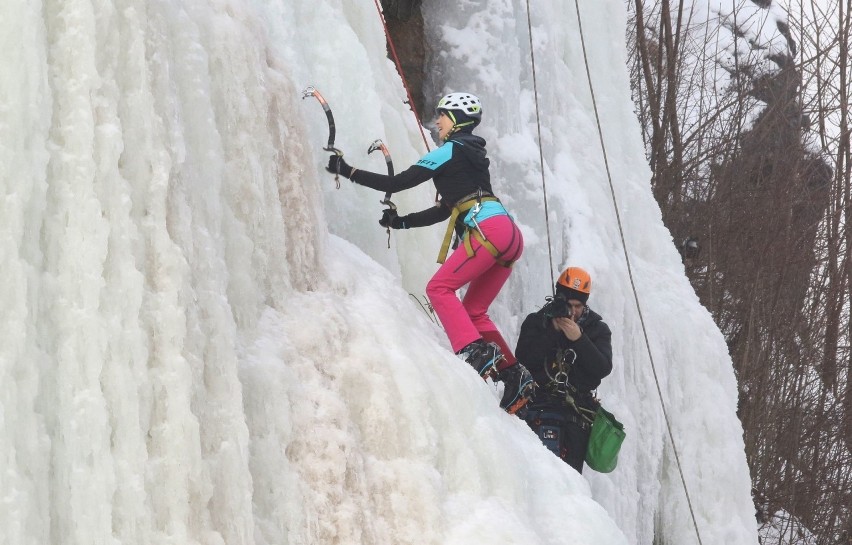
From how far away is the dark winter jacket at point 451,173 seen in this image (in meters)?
4.88

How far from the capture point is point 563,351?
536 centimetres

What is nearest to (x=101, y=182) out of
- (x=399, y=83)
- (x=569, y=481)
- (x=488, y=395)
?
(x=488, y=395)

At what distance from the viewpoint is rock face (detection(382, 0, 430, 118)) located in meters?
7.47

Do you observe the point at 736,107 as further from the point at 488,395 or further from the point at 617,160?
the point at 488,395

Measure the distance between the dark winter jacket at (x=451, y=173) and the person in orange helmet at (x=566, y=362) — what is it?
700 mm

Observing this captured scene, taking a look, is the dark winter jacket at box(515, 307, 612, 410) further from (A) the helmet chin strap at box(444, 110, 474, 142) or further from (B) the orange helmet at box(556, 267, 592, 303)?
(A) the helmet chin strap at box(444, 110, 474, 142)

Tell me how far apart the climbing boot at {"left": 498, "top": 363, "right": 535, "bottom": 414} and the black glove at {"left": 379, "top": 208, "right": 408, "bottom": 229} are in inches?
31.2

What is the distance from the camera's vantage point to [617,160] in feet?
27.2

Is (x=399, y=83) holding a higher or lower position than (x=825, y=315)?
higher

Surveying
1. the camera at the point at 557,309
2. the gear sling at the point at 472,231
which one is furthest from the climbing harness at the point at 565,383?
the gear sling at the point at 472,231

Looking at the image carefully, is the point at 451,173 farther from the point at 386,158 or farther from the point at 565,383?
the point at 565,383

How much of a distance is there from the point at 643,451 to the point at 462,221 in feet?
10.1

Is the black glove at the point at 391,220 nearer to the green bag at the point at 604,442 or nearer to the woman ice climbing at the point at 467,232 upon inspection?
the woman ice climbing at the point at 467,232

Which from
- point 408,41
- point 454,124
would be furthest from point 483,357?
point 408,41
